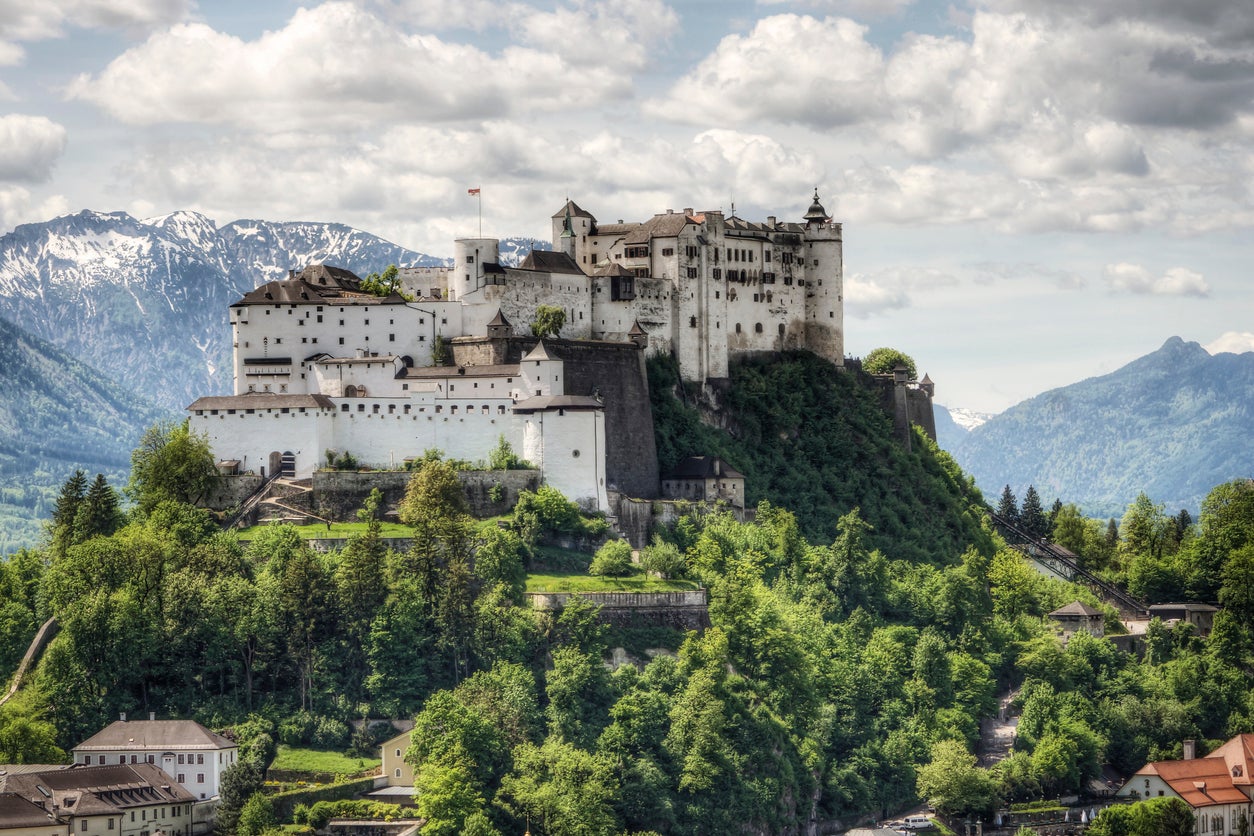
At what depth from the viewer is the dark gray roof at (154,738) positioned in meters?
70.2

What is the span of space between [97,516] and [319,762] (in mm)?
18258

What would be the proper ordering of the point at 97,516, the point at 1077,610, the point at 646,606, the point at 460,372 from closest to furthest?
the point at 646,606
the point at 97,516
the point at 460,372
the point at 1077,610

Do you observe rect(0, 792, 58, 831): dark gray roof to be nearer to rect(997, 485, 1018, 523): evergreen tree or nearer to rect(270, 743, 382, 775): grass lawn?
rect(270, 743, 382, 775): grass lawn

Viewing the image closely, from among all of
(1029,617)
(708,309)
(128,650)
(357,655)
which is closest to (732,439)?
(708,309)

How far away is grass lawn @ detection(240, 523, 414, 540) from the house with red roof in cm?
3396

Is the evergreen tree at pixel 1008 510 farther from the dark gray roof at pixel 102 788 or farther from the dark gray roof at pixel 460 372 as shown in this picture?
the dark gray roof at pixel 102 788

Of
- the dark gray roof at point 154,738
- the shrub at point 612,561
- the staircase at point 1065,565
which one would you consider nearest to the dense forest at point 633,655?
the shrub at point 612,561

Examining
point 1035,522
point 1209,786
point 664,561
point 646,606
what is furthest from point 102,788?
point 1035,522

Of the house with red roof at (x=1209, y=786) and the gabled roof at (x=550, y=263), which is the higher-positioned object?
the gabled roof at (x=550, y=263)

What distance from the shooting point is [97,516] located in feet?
276

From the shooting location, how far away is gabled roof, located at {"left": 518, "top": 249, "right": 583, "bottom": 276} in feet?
320

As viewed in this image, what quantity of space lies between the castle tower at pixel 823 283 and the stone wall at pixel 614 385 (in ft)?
55.9

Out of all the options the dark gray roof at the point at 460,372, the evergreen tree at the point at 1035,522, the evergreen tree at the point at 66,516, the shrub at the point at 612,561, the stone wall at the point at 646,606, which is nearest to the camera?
the stone wall at the point at 646,606

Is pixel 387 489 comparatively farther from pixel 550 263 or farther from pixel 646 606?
pixel 550 263
